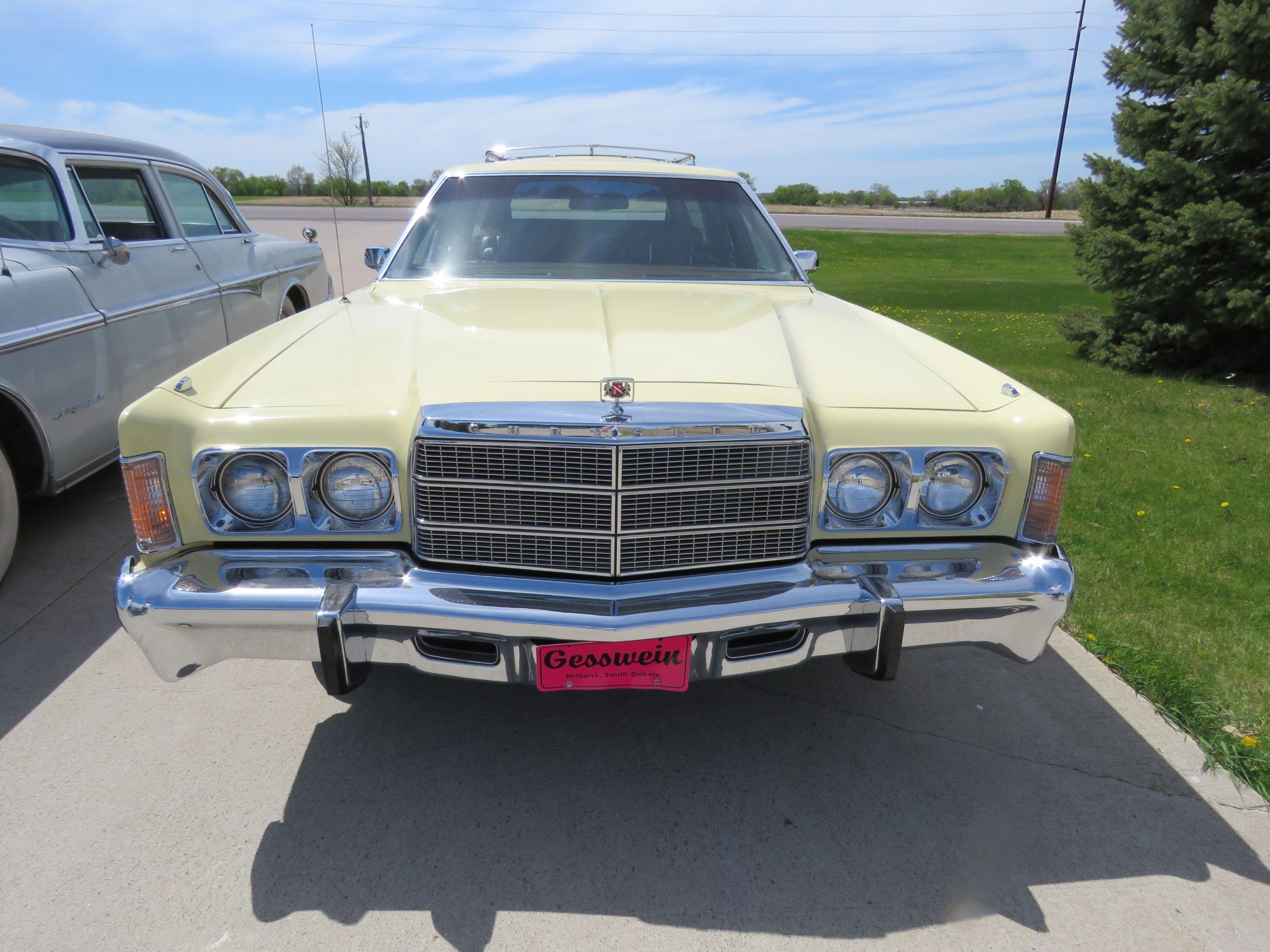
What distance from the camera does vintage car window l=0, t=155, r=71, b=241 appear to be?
4062mm

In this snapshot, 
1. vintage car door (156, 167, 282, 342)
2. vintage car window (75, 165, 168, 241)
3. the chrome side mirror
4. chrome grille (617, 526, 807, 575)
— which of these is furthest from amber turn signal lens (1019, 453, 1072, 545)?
vintage car door (156, 167, 282, 342)

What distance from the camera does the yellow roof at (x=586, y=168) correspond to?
388 cm

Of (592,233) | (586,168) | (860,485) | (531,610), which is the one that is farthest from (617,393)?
(586,168)

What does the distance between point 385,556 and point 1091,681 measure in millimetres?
2506

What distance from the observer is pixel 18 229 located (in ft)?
13.4

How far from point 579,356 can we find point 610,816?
1258 millimetres

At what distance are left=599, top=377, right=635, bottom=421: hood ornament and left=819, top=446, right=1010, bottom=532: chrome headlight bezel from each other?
0.54 metres

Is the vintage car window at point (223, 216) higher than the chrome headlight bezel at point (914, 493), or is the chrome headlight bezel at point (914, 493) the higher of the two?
the vintage car window at point (223, 216)

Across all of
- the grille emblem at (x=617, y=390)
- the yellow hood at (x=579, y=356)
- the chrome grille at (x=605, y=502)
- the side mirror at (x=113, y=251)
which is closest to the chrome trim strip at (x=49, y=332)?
the side mirror at (x=113, y=251)

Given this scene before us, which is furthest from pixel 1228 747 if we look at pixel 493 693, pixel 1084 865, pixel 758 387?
pixel 493 693

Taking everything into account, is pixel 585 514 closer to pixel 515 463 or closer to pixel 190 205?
pixel 515 463

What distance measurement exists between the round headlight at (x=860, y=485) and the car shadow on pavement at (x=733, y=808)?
84 cm

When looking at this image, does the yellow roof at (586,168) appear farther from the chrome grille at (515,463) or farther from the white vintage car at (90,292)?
the chrome grille at (515,463)

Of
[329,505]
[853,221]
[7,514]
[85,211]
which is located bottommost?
[853,221]
